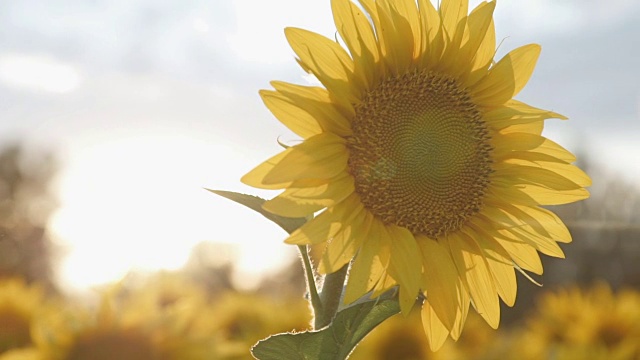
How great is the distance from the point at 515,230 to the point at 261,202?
0.63 m

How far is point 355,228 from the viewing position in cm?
165

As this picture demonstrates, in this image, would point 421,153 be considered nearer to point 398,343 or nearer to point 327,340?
point 327,340

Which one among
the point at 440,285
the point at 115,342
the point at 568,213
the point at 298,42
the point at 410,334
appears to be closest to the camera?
the point at 298,42

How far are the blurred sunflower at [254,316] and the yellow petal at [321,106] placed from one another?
85.6 inches

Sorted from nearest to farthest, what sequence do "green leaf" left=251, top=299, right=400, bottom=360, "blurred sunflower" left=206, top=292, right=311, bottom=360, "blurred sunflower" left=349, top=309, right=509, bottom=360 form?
"green leaf" left=251, top=299, right=400, bottom=360 → "blurred sunflower" left=206, top=292, right=311, bottom=360 → "blurred sunflower" left=349, top=309, right=509, bottom=360

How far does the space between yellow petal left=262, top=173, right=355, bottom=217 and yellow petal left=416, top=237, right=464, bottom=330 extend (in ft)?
0.82

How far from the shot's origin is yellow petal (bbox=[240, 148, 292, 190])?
1.51 metres

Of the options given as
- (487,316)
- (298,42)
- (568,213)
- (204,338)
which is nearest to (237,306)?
(204,338)

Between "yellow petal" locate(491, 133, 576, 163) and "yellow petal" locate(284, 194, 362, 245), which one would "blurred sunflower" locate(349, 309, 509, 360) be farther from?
"yellow petal" locate(284, 194, 362, 245)

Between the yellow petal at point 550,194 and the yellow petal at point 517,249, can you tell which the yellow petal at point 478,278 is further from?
the yellow petal at point 550,194

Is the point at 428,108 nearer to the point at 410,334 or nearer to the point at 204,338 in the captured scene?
the point at 204,338

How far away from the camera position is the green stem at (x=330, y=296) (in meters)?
1.61

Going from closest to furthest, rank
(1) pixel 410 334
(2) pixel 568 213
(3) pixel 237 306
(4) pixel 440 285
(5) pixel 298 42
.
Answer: (5) pixel 298 42 → (4) pixel 440 285 → (1) pixel 410 334 → (3) pixel 237 306 → (2) pixel 568 213

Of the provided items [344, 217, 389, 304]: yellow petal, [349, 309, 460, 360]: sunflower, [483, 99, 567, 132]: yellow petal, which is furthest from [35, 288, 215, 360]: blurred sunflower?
[349, 309, 460, 360]: sunflower
